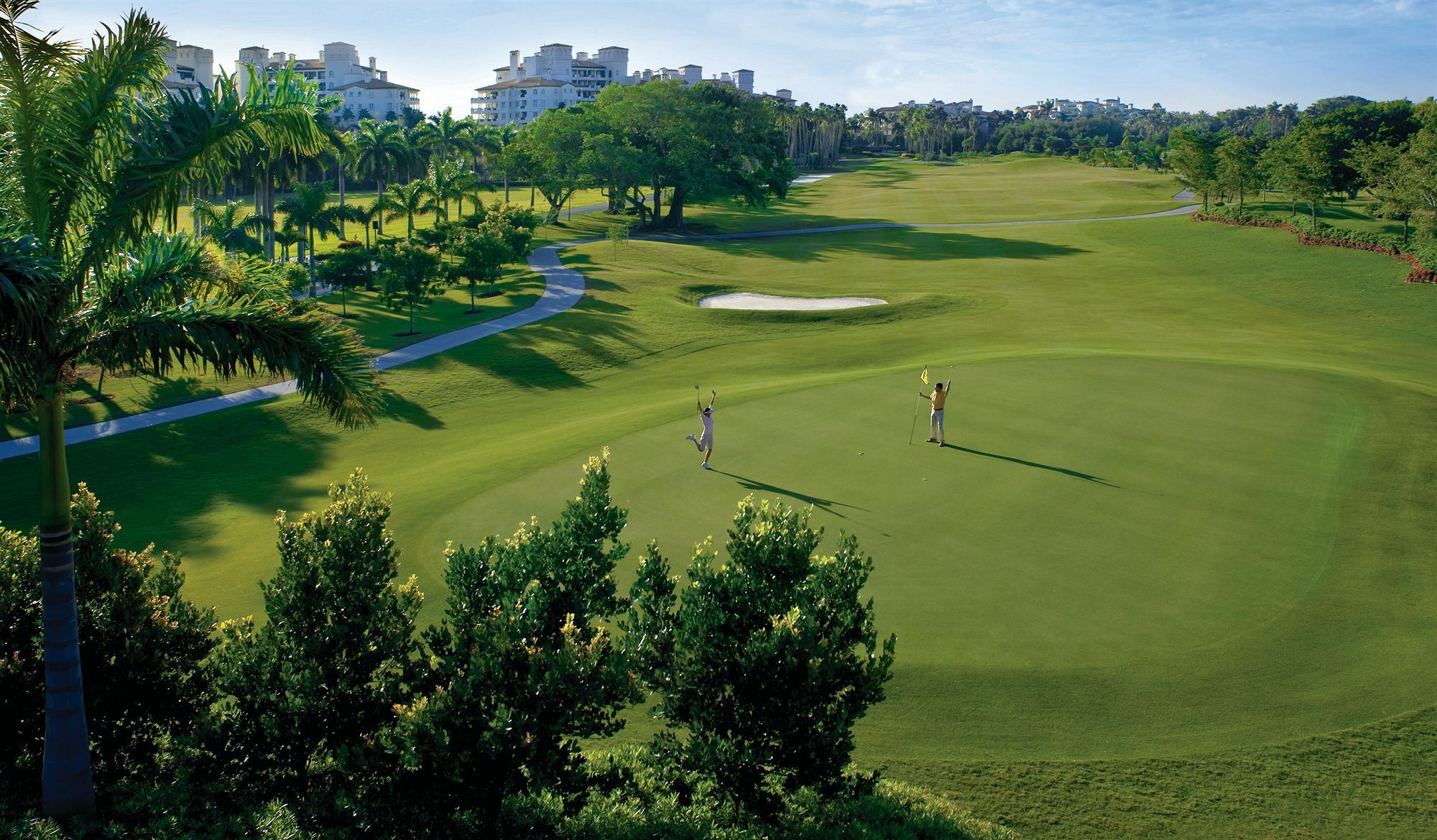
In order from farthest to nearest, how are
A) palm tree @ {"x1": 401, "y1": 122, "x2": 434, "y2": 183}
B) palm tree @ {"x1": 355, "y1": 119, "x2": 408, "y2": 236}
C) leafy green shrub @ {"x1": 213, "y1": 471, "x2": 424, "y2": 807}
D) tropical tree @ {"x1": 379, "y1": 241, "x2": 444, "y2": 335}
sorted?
palm tree @ {"x1": 401, "y1": 122, "x2": 434, "y2": 183}
palm tree @ {"x1": 355, "y1": 119, "x2": 408, "y2": 236}
tropical tree @ {"x1": 379, "y1": 241, "x2": 444, "y2": 335}
leafy green shrub @ {"x1": 213, "y1": 471, "x2": 424, "y2": 807}

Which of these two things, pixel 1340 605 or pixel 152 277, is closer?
pixel 152 277

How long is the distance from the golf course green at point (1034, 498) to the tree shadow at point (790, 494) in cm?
8

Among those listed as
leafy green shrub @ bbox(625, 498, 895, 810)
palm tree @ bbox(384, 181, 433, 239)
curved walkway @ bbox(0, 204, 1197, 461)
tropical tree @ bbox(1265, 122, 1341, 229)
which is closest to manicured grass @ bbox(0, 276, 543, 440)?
curved walkway @ bbox(0, 204, 1197, 461)

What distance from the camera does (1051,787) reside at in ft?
37.7

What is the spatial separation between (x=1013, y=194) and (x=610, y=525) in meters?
98.2

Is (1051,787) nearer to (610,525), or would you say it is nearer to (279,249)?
(610,525)

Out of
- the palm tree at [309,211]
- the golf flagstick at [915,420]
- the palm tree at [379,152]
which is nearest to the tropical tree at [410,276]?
the palm tree at [309,211]

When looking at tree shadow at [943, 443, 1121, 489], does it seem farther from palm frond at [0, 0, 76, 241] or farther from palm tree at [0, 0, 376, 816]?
palm frond at [0, 0, 76, 241]

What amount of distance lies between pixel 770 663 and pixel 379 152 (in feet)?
245

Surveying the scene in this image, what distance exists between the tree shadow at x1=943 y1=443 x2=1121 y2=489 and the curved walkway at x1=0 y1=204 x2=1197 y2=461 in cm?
1277

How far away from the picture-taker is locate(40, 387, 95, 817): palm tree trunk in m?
9.05

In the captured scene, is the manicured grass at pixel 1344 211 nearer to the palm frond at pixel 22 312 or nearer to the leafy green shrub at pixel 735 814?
the leafy green shrub at pixel 735 814

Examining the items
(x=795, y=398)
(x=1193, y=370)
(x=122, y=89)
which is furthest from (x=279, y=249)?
(x=122, y=89)

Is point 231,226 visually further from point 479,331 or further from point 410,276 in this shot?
point 479,331
